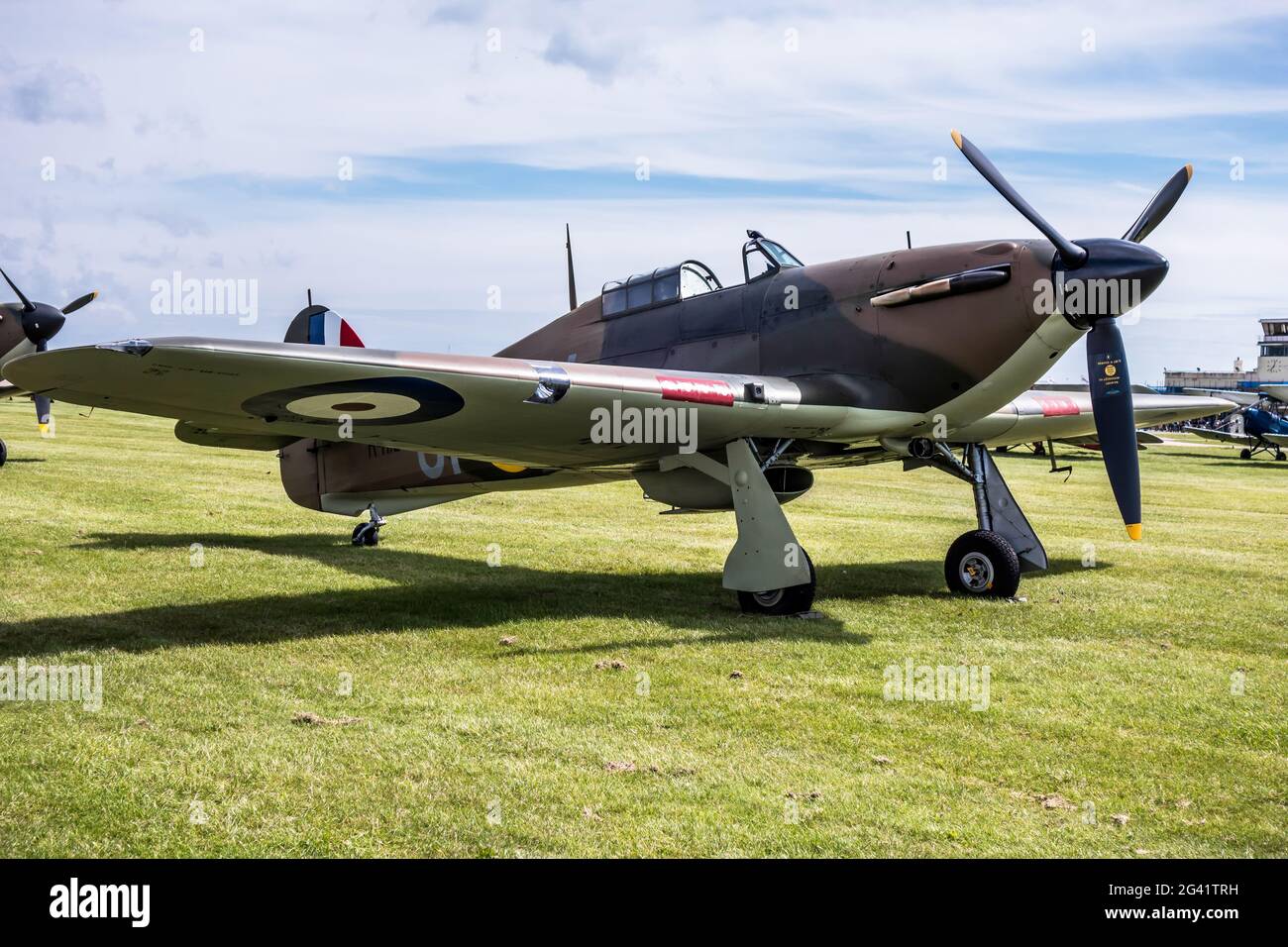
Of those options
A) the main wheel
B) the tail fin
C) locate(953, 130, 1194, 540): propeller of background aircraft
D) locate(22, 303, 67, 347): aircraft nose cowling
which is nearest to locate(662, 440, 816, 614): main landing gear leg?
the main wheel

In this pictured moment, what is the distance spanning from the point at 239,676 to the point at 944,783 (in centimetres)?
423

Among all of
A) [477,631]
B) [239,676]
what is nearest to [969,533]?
[477,631]

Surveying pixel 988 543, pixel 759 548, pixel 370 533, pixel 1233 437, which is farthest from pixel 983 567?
pixel 1233 437

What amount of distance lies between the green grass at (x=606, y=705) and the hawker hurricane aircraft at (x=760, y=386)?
1.09 metres

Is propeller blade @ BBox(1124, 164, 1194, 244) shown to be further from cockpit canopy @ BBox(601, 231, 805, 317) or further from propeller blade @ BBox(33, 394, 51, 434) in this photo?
propeller blade @ BBox(33, 394, 51, 434)

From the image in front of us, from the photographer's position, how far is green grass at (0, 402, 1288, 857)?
14.5 feet

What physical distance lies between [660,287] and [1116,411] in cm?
438

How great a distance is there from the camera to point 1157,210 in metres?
9.60

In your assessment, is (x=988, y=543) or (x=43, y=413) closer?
(x=988, y=543)

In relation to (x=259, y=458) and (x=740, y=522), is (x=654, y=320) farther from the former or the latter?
(x=259, y=458)

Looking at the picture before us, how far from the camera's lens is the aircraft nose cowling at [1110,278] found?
8.45m

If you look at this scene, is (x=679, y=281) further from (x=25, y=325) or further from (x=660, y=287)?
(x=25, y=325)

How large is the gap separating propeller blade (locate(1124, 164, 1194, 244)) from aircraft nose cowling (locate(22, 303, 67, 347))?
70.7ft

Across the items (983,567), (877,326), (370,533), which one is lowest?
(983,567)
